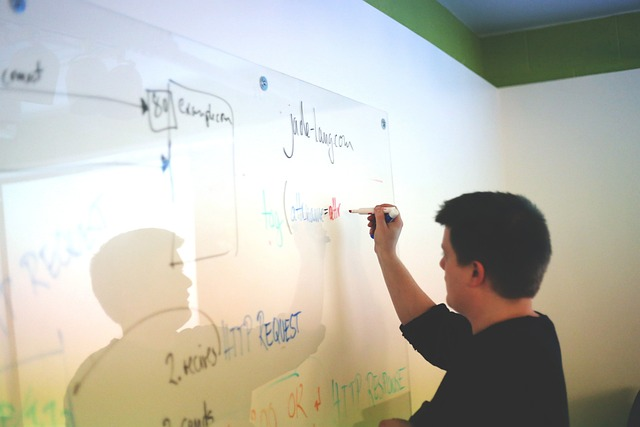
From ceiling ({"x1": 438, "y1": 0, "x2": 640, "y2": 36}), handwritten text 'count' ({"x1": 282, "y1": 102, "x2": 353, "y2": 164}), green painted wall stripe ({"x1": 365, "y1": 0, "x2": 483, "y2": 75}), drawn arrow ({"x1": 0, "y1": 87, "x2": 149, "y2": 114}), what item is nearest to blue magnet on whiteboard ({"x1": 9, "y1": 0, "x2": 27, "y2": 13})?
drawn arrow ({"x1": 0, "y1": 87, "x2": 149, "y2": 114})

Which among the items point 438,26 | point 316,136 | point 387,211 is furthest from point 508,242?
point 438,26

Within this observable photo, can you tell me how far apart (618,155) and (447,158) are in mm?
1116

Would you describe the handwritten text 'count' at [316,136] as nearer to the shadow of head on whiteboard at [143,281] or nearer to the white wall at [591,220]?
the shadow of head on whiteboard at [143,281]

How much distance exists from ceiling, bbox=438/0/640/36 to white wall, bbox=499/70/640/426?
1.05 ft

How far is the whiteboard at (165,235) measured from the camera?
838mm

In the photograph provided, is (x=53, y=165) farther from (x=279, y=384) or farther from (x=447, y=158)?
(x=447, y=158)

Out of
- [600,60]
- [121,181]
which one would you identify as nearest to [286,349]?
[121,181]

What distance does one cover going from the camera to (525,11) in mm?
2844

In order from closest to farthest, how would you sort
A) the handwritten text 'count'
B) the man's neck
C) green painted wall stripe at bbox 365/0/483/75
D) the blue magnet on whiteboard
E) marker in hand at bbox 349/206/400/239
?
the blue magnet on whiteboard, the man's neck, the handwritten text 'count', marker in hand at bbox 349/206/400/239, green painted wall stripe at bbox 365/0/483/75

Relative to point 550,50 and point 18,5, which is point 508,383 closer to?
point 18,5

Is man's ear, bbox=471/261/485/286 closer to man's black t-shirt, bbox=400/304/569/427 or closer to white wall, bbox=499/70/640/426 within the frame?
man's black t-shirt, bbox=400/304/569/427

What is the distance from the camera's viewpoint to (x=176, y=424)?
3.45 ft

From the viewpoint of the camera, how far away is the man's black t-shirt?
1.16 metres

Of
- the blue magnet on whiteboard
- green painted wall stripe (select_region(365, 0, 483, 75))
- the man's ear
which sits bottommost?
the man's ear
